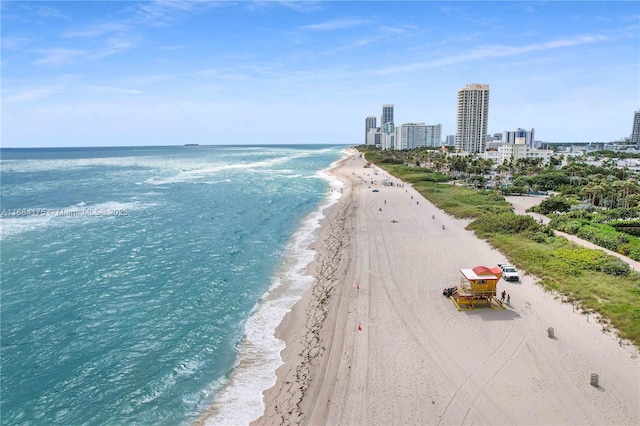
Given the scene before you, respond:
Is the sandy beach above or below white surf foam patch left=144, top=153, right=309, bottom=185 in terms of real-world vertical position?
below

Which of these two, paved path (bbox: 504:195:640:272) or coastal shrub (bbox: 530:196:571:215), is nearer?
paved path (bbox: 504:195:640:272)

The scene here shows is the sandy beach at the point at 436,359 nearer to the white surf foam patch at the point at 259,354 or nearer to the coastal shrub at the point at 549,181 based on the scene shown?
the white surf foam patch at the point at 259,354

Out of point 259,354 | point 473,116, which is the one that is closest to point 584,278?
point 259,354

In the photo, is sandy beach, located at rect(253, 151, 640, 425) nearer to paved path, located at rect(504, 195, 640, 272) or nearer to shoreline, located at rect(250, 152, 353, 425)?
shoreline, located at rect(250, 152, 353, 425)

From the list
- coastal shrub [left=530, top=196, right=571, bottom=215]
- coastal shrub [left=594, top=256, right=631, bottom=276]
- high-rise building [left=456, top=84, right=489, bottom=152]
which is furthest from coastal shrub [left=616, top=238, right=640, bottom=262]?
high-rise building [left=456, top=84, right=489, bottom=152]

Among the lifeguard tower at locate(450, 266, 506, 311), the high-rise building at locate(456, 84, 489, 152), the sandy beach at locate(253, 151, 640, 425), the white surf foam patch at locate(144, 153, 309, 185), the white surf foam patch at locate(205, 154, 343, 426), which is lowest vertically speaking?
the white surf foam patch at locate(205, 154, 343, 426)

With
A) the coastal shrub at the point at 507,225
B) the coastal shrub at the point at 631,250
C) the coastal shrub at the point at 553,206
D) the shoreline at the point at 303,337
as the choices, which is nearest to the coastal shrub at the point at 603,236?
the coastal shrub at the point at 631,250
